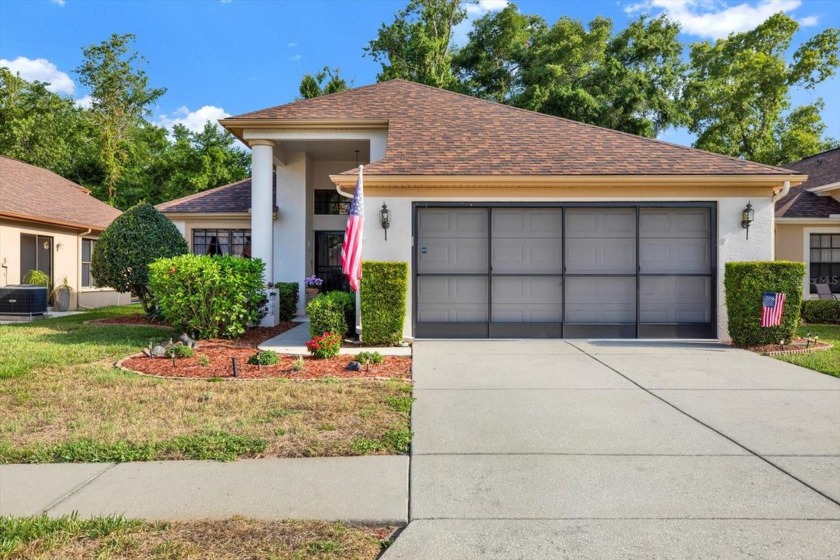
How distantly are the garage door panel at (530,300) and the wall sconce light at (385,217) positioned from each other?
2.46 metres

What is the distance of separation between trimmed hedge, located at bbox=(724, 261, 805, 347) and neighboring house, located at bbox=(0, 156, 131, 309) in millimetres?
14254

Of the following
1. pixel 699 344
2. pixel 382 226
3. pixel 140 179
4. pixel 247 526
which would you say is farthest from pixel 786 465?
pixel 140 179

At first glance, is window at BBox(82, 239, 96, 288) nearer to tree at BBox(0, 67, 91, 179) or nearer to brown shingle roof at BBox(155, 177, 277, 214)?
brown shingle roof at BBox(155, 177, 277, 214)

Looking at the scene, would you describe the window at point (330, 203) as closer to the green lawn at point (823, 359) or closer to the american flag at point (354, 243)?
the american flag at point (354, 243)

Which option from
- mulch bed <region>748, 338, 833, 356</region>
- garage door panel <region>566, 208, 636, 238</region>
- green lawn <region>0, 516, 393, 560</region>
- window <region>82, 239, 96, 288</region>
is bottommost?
green lawn <region>0, 516, 393, 560</region>

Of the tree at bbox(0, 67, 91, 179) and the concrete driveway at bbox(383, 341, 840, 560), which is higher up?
the tree at bbox(0, 67, 91, 179)

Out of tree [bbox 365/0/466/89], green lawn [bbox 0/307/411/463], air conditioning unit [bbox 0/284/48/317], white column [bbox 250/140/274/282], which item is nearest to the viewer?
green lawn [bbox 0/307/411/463]

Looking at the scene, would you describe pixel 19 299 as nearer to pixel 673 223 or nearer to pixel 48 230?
pixel 48 230

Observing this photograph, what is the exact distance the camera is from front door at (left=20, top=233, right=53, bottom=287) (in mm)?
14875

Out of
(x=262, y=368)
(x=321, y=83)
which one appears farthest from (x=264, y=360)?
(x=321, y=83)

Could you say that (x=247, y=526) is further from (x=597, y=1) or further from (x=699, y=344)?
(x=597, y=1)

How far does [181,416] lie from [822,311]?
47.4 feet

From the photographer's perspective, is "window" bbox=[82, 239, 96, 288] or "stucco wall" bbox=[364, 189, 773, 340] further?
"window" bbox=[82, 239, 96, 288]

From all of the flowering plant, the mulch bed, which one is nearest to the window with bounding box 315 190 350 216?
the flowering plant
